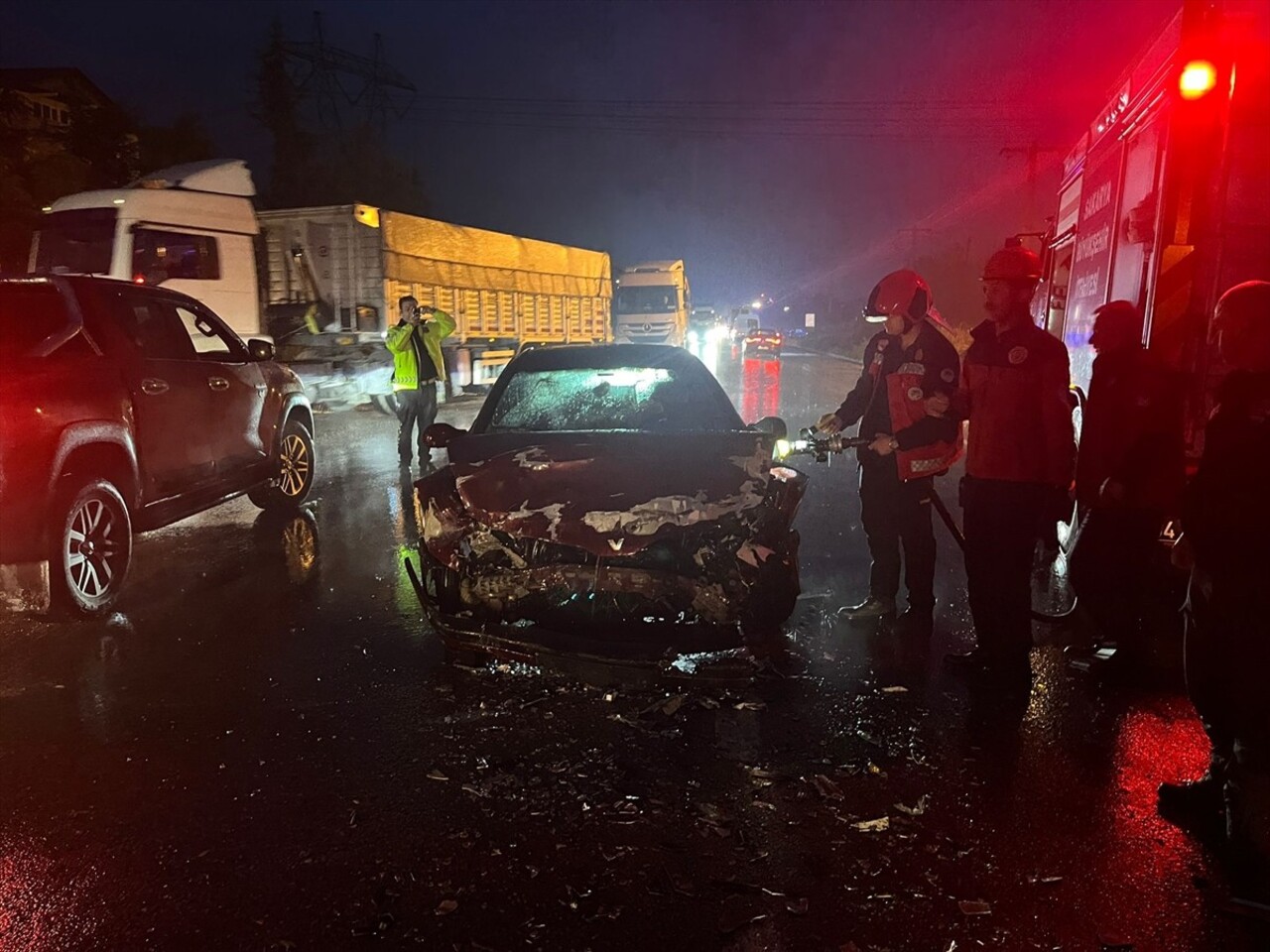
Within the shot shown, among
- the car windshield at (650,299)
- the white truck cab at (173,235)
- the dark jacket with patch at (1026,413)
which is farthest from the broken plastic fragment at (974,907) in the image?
the car windshield at (650,299)

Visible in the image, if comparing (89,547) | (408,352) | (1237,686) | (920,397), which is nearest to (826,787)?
(1237,686)

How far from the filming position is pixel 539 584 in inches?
142

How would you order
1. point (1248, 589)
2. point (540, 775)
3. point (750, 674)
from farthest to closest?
point (750, 674) → point (540, 775) → point (1248, 589)

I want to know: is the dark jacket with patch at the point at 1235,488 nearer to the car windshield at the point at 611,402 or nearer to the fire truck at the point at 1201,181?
the fire truck at the point at 1201,181

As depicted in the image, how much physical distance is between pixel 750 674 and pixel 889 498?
1.68 metres

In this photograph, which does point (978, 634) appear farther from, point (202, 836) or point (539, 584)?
point (202, 836)

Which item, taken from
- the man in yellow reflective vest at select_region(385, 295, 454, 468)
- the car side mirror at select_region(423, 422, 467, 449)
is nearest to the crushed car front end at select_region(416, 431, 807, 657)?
the car side mirror at select_region(423, 422, 467, 449)

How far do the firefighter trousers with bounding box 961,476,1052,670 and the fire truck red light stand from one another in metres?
2.34

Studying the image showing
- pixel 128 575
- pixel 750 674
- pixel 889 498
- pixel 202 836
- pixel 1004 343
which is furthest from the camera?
pixel 128 575

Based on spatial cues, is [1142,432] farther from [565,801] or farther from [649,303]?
[649,303]

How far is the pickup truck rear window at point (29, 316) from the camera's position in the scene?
476 centimetres

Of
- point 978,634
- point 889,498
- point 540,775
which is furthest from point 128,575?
point 978,634

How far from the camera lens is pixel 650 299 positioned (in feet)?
93.8

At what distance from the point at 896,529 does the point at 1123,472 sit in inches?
47.2
